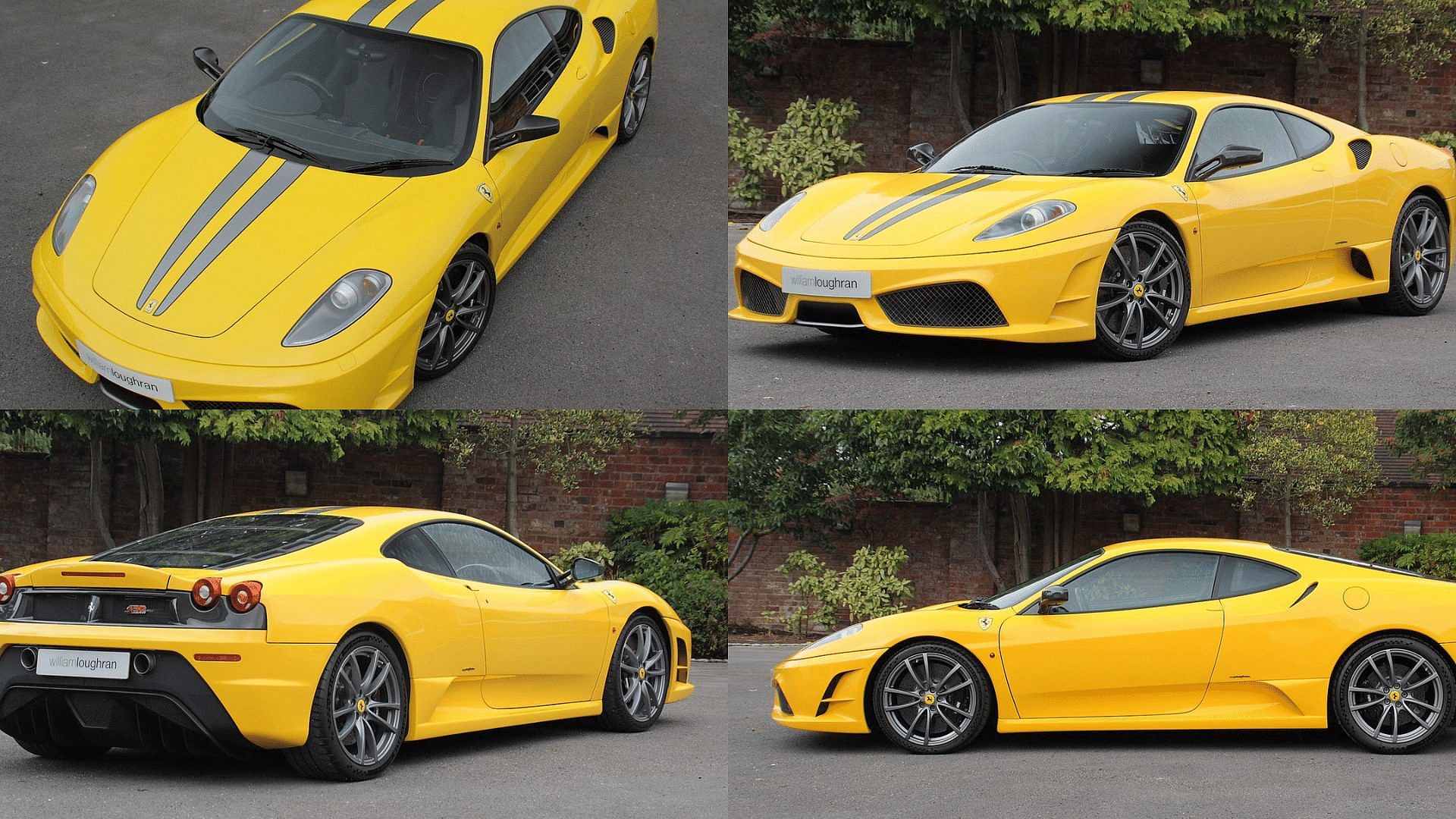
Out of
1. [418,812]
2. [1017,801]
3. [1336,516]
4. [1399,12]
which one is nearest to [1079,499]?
[1336,516]

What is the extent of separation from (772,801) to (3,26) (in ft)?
36.5

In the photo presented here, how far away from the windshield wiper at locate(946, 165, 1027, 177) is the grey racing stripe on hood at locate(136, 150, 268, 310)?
13.6ft

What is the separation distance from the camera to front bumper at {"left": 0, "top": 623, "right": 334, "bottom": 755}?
176 inches

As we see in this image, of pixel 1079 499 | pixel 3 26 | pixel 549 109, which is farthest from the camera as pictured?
pixel 1079 499

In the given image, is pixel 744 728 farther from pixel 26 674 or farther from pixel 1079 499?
pixel 1079 499

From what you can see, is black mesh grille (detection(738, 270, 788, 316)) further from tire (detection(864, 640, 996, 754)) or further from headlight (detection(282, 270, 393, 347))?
headlight (detection(282, 270, 393, 347))

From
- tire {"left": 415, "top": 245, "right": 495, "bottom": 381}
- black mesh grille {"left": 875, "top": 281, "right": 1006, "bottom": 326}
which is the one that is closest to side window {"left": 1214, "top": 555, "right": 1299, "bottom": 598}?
black mesh grille {"left": 875, "top": 281, "right": 1006, "bottom": 326}

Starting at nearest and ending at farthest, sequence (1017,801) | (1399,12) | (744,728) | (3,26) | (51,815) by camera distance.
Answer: (51,815) → (1017,801) → (744,728) → (3,26) → (1399,12)

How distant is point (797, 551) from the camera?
49.1ft

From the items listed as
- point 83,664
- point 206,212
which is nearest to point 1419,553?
point 206,212

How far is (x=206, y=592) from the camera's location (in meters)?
4.51

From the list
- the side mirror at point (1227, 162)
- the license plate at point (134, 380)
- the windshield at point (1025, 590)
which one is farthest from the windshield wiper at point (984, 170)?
the license plate at point (134, 380)

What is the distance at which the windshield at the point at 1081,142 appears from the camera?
24.3 feet

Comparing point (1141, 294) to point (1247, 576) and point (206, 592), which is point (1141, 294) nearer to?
point (1247, 576)
